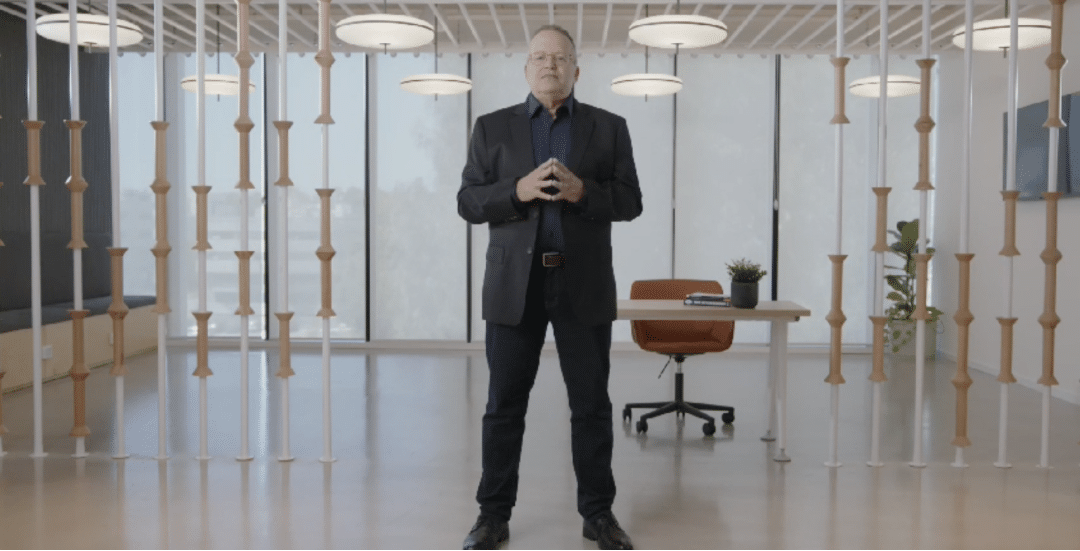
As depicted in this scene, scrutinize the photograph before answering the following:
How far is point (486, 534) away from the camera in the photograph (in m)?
3.10

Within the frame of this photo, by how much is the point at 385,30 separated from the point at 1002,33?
3503 mm

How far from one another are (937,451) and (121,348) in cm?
411

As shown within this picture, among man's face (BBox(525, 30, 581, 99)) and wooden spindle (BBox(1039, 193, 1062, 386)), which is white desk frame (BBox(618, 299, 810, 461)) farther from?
man's face (BBox(525, 30, 581, 99))

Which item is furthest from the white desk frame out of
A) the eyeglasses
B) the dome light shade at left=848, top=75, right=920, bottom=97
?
the dome light shade at left=848, top=75, right=920, bottom=97

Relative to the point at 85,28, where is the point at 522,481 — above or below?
below

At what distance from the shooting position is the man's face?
9.81 feet

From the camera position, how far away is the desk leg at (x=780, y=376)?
4.46 meters

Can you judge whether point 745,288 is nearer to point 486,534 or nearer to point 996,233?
point 486,534

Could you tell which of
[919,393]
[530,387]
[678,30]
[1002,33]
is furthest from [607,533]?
[1002,33]

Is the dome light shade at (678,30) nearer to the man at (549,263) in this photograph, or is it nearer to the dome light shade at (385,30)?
the dome light shade at (385,30)

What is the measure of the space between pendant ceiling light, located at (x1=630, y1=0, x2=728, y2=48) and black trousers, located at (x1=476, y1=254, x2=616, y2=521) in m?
2.26

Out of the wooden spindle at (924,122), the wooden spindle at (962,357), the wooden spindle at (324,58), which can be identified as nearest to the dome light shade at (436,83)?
the wooden spindle at (324,58)

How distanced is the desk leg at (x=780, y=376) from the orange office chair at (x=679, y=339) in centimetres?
52

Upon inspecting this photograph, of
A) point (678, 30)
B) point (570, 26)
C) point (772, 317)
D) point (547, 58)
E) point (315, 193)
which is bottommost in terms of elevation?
point (772, 317)
